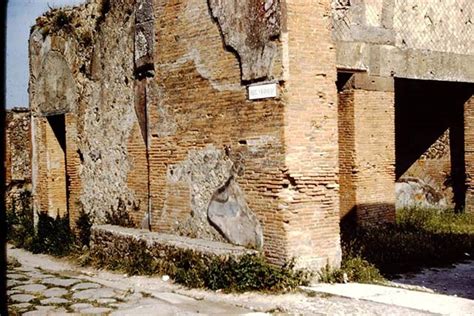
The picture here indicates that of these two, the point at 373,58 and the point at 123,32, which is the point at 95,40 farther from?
the point at 373,58

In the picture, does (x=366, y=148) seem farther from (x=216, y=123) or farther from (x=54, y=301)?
(x=54, y=301)

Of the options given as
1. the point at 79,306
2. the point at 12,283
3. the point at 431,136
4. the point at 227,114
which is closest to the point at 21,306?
the point at 79,306

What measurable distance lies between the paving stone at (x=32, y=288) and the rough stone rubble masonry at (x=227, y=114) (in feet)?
6.21

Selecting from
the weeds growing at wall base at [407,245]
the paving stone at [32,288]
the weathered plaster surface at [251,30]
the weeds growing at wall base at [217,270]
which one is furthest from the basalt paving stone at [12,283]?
the weeds growing at wall base at [407,245]

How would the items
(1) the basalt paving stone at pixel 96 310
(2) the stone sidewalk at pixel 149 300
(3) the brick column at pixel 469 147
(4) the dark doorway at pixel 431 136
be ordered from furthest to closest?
(4) the dark doorway at pixel 431 136
(3) the brick column at pixel 469 147
(1) the basalt paving stone at pixel 96 310
(2) the stone sidewalk at pixel 149 300

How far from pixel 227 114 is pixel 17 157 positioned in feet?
33.6

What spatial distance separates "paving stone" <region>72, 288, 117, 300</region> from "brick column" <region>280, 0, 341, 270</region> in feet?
6.37

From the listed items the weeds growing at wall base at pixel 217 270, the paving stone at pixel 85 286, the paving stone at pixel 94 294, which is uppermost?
the weeds growing at wall base at pixel 217 270

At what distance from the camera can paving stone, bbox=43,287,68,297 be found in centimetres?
683

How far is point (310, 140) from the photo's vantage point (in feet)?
23.0

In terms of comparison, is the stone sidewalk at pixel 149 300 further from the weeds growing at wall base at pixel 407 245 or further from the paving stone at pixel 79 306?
the weeds growing at wall base at pixel 407 245

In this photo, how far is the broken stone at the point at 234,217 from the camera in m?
7.18

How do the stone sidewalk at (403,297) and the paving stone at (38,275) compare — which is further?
the paving stone at (38,275)

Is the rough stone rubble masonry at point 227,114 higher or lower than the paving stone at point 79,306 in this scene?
higher
